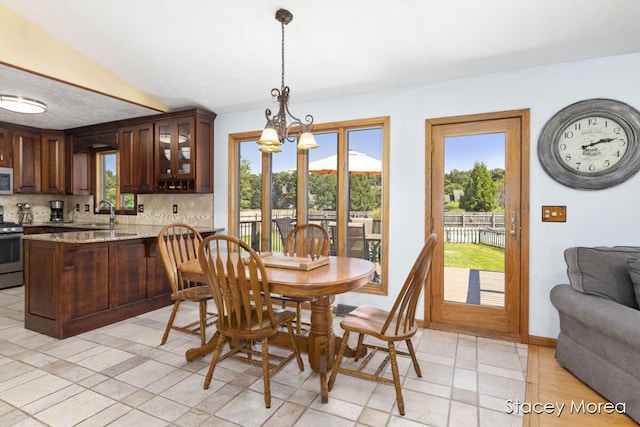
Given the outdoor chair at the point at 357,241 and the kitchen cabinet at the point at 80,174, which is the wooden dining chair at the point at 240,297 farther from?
the kitchen cabinet at the point at 80,174

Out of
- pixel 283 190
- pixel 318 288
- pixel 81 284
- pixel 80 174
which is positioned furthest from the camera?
pixel 80 174

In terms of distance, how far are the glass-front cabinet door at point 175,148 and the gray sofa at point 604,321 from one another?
403 cm

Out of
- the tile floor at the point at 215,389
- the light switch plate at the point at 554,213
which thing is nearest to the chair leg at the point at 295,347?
the tile floor at the point at 215,389

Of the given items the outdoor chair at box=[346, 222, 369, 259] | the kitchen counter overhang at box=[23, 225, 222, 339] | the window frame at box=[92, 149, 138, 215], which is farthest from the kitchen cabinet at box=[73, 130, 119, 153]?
the outdoor chair at box=[346, 222, 369, 259]

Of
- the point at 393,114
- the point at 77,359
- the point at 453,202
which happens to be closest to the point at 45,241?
the point at 77,359

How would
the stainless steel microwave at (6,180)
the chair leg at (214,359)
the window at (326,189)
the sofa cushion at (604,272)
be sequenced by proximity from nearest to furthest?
the chair leg at (214,359)
the sofa cushion at (604,272)
the window at (326,189)
the stainless steel microwave at (6,180)

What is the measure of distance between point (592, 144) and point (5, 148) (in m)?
7.03

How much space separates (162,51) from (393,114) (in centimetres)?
232

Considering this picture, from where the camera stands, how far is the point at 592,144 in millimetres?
2750

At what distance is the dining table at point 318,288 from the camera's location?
1.92 metres

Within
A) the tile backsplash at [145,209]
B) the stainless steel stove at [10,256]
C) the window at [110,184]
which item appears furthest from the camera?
the window at [110,184]

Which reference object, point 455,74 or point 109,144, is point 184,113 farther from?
point 455,74

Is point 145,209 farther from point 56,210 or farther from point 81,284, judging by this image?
point 81,284

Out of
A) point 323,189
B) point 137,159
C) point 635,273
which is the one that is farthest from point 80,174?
point 635,273
